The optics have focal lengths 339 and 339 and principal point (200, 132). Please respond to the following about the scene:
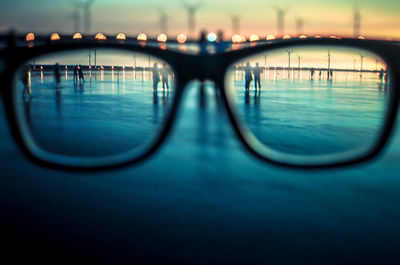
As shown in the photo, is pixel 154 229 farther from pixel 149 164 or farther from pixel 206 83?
pixel 149 164

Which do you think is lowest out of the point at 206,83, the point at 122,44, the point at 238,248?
the point at 238,248

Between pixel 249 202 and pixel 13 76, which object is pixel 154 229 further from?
pixel 13 76

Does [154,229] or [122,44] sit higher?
[122,44]

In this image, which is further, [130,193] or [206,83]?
[130,193]

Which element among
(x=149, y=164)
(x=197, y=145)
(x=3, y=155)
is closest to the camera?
(x=149, y=164)

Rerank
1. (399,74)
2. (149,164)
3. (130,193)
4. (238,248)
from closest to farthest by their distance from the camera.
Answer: (238,248) < (399,74) < (130,193) < (149,164)

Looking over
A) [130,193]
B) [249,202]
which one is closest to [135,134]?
[130,193]
